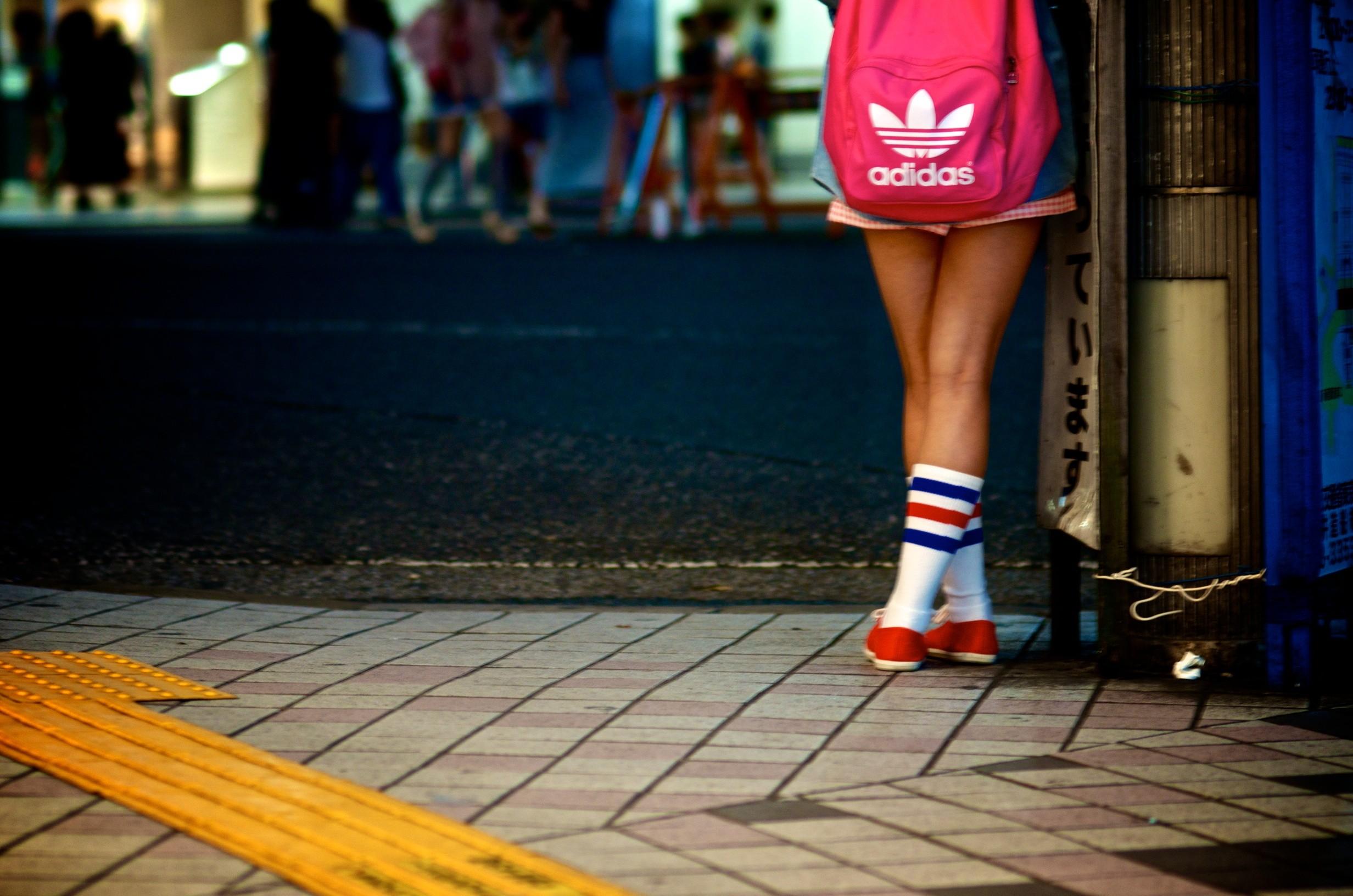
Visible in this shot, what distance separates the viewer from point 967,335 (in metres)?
3.97

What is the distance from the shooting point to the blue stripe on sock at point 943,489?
155 inches

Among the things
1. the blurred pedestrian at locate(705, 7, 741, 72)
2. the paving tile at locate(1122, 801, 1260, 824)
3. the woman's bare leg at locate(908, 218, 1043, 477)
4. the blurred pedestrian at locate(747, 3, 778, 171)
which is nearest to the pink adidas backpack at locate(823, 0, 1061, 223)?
the woman's bare leg at locate(908, 218, 1043, 477)

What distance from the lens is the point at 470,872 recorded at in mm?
2756

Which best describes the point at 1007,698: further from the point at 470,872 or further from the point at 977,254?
the point at 470,872

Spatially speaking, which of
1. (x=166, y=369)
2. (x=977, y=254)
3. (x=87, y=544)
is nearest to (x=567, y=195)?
(x=166, y=369)

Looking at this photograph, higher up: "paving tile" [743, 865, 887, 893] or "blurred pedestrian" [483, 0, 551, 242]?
"blurred pedestrian" [483, 0, 551, 242]

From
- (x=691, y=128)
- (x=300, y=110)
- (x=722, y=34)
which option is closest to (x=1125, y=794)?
(x=691, y=128)

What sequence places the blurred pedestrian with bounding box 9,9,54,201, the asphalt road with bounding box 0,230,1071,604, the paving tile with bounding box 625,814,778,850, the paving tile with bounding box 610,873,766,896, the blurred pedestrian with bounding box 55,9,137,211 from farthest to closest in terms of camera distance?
the blurred pedestrian with bounding box 9,9,54,201, the blurred pedestrian with bounding box 55,9,137,211, the asphalt road with bounding box 0,230,1071,604, the paving tile with bounding box 625,814,778,850, the paving tile with bounding box 610,873,766,896

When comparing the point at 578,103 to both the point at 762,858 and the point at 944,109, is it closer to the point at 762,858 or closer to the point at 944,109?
the point at 944,109

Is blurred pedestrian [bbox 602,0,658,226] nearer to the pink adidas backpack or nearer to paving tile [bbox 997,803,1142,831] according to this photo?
the pink adidas backpack

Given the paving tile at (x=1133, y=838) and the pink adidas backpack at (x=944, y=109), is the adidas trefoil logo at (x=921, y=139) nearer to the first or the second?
the pink adidas backpack at (x=944, y=109)

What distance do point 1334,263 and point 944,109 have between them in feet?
2.77

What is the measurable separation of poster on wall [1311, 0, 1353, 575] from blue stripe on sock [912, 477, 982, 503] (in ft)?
2.26

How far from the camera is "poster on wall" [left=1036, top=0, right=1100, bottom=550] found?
391 centimetres
